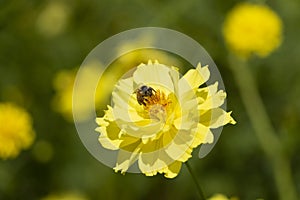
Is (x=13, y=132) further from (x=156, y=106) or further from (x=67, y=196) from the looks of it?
(x=156, y=106)

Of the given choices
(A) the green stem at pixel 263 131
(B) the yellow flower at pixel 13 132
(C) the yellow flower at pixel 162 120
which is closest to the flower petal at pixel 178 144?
(C) the yellow flower at pixel 162 120

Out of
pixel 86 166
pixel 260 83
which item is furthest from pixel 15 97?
pixel 260 83

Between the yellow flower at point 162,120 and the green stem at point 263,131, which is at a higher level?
the green stem at point 263,131

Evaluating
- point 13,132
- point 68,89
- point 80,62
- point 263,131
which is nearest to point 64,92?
point 68,89

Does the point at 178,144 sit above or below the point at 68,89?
below

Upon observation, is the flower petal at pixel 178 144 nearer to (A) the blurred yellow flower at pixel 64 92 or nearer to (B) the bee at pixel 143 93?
(B) the bee at pixel 143 93

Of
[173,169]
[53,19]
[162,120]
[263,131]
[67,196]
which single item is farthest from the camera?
[53,19]

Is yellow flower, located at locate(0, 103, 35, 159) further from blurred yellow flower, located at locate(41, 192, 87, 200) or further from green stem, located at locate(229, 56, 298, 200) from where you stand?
green stem, located at locate(229, 56, 298, 200)
